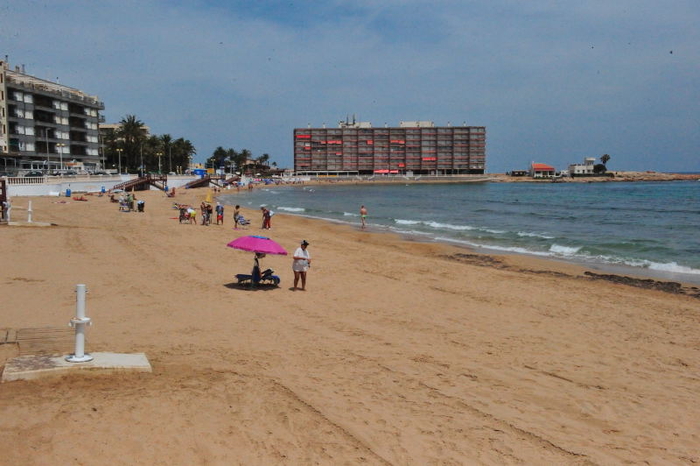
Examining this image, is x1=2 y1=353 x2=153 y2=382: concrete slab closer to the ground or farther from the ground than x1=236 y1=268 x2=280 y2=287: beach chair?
farther from the ground

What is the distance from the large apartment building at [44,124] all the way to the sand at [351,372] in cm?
5527

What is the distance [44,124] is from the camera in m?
70.1

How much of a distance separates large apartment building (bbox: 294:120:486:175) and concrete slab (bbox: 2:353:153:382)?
19365cm

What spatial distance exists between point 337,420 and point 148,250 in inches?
520

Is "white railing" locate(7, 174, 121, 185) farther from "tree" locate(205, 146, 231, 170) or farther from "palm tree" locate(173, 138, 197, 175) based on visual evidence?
"tree" locate(205, 146, 231, 170)

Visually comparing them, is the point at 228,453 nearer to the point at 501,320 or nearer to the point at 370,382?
the point at 370,382

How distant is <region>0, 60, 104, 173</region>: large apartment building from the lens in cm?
6406

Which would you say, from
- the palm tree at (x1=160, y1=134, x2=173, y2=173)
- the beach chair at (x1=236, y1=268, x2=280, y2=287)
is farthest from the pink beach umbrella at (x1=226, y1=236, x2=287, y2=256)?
the palm tree at (x1=160, y1=134, x2=173, y2=173)

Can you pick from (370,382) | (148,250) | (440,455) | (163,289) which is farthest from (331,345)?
(148,250)

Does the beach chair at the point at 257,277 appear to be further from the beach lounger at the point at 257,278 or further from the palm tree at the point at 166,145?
the palm tree at the point at 166,145

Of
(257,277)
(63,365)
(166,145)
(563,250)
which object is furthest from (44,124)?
(63,365)

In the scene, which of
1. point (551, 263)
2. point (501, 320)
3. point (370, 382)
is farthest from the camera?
point (551, 263)

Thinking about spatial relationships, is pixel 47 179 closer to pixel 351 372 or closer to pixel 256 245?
pixel 256 245

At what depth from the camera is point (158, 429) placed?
5.04 meters
